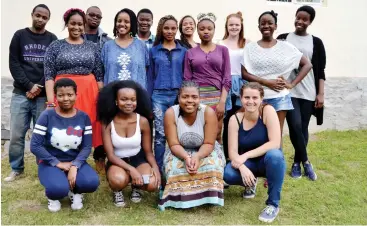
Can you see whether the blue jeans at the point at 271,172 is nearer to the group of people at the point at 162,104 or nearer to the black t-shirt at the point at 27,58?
the group of people at the point at 162,104

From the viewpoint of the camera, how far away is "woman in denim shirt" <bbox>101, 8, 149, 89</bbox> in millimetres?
4152

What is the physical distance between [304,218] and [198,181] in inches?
41.3

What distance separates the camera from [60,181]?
11.7ft

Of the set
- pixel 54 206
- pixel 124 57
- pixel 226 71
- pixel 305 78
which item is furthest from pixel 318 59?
pixel 54 206

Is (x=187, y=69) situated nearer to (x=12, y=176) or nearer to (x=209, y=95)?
(x=209, y=95)

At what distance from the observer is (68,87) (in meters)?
3.70

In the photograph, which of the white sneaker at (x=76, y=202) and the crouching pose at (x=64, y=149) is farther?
the white sneaker at (x=76, y=202)

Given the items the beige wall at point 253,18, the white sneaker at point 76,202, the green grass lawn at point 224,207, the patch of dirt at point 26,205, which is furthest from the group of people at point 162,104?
the beige wall at point 253,18

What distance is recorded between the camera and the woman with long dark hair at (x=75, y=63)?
4.04 metres

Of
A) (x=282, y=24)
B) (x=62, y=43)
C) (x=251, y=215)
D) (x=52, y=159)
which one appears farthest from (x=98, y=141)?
(x=282, y=24)

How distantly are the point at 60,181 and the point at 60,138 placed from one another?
0.42 meters

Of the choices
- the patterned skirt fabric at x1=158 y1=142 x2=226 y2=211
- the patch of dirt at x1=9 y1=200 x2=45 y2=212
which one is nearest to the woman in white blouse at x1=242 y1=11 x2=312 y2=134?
the patterned skirt fabric at x1=158 y1=142 x2=226 y2=211

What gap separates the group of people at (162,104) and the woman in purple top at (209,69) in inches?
0.4

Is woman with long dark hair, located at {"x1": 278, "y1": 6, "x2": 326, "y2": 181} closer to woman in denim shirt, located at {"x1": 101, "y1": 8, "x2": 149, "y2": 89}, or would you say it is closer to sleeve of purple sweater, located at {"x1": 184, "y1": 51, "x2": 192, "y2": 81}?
sleeve of purple sweater, located at {"x1": 184, "y1": 51, "x2": 192, "y2": 81}
